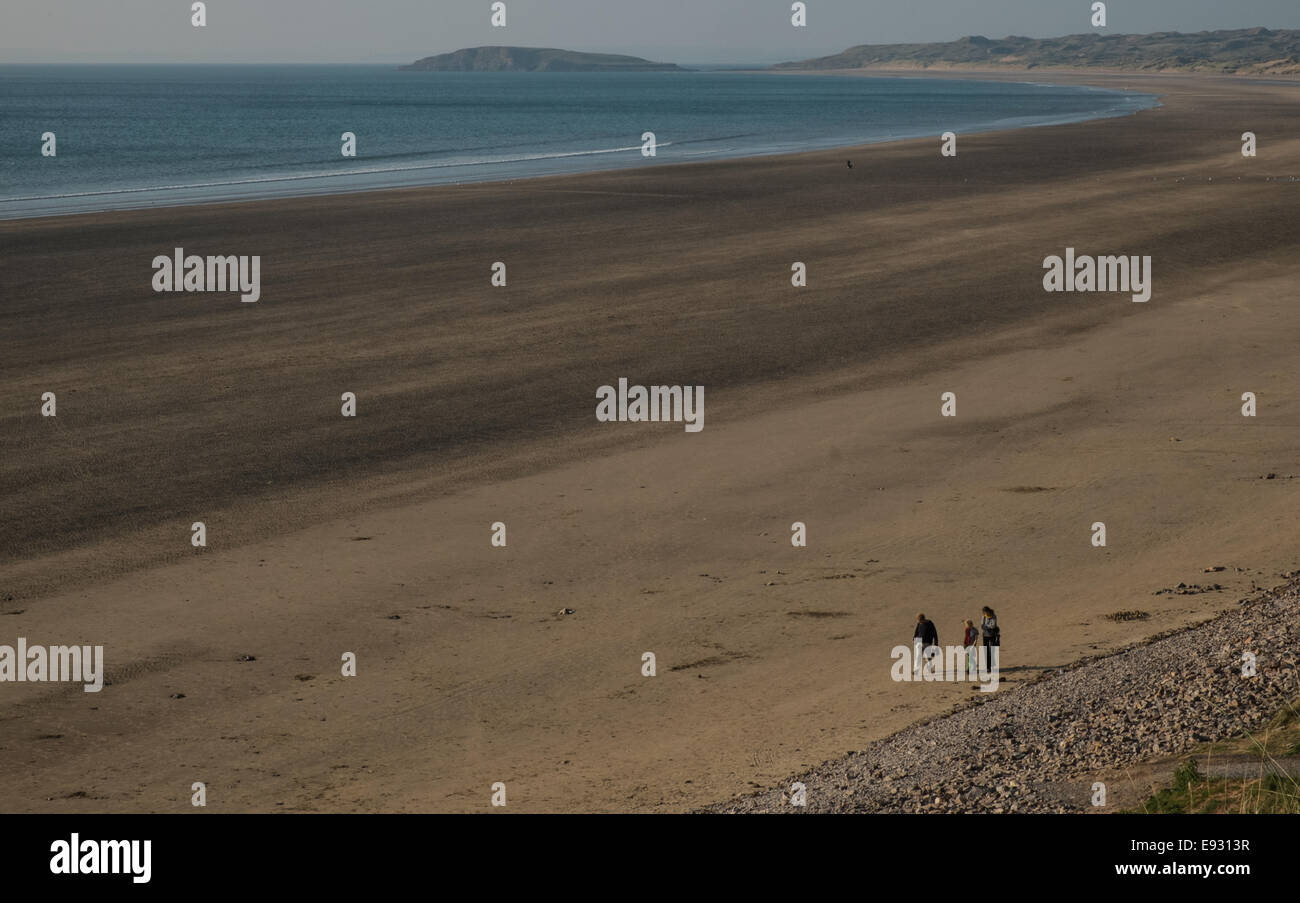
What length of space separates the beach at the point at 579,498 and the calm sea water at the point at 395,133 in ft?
84.9

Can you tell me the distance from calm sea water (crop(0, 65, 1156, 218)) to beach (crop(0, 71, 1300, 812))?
2587 centimetres

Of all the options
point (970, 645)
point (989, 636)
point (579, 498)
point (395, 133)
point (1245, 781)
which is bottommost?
point (970, 645)

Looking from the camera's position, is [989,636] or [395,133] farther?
[395,133]

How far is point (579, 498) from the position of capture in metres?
20.3

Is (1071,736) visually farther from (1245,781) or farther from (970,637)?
(970,637)

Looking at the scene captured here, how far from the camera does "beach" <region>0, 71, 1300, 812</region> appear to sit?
12977 mm

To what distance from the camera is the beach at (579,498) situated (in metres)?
13.0

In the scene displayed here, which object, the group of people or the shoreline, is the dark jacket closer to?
the group of people

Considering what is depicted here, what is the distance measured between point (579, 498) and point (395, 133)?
94966mm

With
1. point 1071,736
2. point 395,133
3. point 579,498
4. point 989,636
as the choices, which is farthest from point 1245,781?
point 395,133

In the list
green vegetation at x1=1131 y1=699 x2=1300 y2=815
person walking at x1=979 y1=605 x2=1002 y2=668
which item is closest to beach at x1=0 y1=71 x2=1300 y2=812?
person walking at x1=979 y1=605 x2=1002 y2=668

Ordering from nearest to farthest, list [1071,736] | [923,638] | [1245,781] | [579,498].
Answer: [1245,781], [1071,736], [923,638], [579,498]
